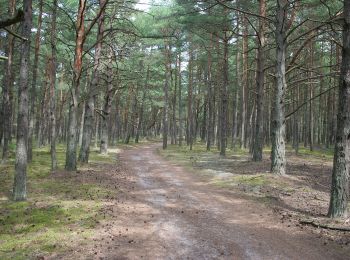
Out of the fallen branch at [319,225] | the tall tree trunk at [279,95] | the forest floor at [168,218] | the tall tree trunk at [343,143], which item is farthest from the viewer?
the tall tree trunk at [279,95]

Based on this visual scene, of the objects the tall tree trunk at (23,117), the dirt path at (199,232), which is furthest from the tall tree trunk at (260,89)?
the tall tree trunk at (23,117)

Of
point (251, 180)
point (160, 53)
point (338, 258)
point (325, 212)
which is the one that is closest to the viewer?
point (338, 258)

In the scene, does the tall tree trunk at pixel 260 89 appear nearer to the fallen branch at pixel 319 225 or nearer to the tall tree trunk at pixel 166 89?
the fallen branch at pixel 319 225

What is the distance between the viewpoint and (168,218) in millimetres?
9383

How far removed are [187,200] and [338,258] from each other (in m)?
5.68

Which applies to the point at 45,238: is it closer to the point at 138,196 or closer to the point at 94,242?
the point at 94,242

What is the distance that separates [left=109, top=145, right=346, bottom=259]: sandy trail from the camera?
6.89 m

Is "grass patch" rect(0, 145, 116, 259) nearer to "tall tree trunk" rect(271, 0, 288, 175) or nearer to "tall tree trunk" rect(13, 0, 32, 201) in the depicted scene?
"tall tree trunk" rect(13, 0, 32, 201)

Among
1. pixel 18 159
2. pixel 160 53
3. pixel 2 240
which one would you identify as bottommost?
pixel 2 240

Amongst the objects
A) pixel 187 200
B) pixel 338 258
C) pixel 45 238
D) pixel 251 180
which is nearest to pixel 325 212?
pixel 338 258

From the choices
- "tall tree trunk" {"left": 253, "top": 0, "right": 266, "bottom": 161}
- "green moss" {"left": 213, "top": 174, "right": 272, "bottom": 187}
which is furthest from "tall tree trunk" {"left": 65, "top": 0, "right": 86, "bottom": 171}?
"tall tree trunk" {"left": 253, "top": 0, "right": 266, "bottom": 161}

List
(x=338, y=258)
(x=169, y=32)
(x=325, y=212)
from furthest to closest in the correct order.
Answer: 1. (x=169, y=32)
2. (x=325, y=212)
3. (x=338, y=258)

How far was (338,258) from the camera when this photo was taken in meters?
6.70

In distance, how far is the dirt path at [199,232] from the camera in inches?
271
